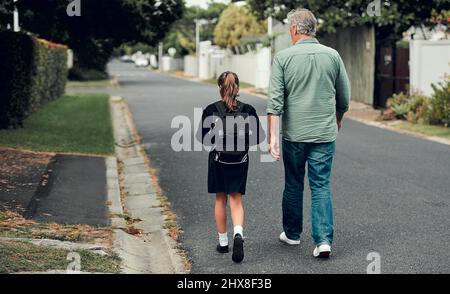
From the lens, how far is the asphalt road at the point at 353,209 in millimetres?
6852

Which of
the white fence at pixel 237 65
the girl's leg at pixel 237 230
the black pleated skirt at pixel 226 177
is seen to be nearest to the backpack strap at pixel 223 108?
the black pleated skirt at pixel 226 177

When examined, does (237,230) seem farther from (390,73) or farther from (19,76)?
(390,73)

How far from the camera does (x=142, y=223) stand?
29.1 ft

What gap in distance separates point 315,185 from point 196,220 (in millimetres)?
2071

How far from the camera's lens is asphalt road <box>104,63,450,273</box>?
6.85 metres

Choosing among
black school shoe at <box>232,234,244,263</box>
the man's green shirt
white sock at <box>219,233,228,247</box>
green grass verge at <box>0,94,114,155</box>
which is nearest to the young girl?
black school shoe at <box>232,234,244,263</box>

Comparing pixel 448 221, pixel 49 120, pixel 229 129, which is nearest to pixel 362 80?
pixel 49 120

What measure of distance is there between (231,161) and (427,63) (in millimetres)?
15543

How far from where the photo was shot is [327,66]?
6.91 meters

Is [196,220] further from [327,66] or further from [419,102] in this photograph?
[419,102]

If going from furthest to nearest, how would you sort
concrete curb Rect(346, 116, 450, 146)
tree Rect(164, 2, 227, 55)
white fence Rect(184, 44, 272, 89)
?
tree Rect(164, 2, 227, 55), white fence Rect(184, 44, 272, 89), concrete curb Rect(346, 116, 450, 146)

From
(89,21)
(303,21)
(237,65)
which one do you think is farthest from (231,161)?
(237,65)

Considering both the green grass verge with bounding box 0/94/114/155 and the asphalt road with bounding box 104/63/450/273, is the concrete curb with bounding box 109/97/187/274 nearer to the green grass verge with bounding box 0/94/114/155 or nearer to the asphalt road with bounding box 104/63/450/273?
the asphalt road with bounding box 104/63/450/273

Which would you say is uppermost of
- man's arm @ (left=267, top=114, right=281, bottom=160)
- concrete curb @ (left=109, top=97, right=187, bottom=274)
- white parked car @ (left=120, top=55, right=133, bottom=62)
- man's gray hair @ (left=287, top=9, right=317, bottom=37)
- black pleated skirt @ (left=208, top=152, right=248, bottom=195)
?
man's gray hair @ (left=287, top=9, right=317, bottom=37)
